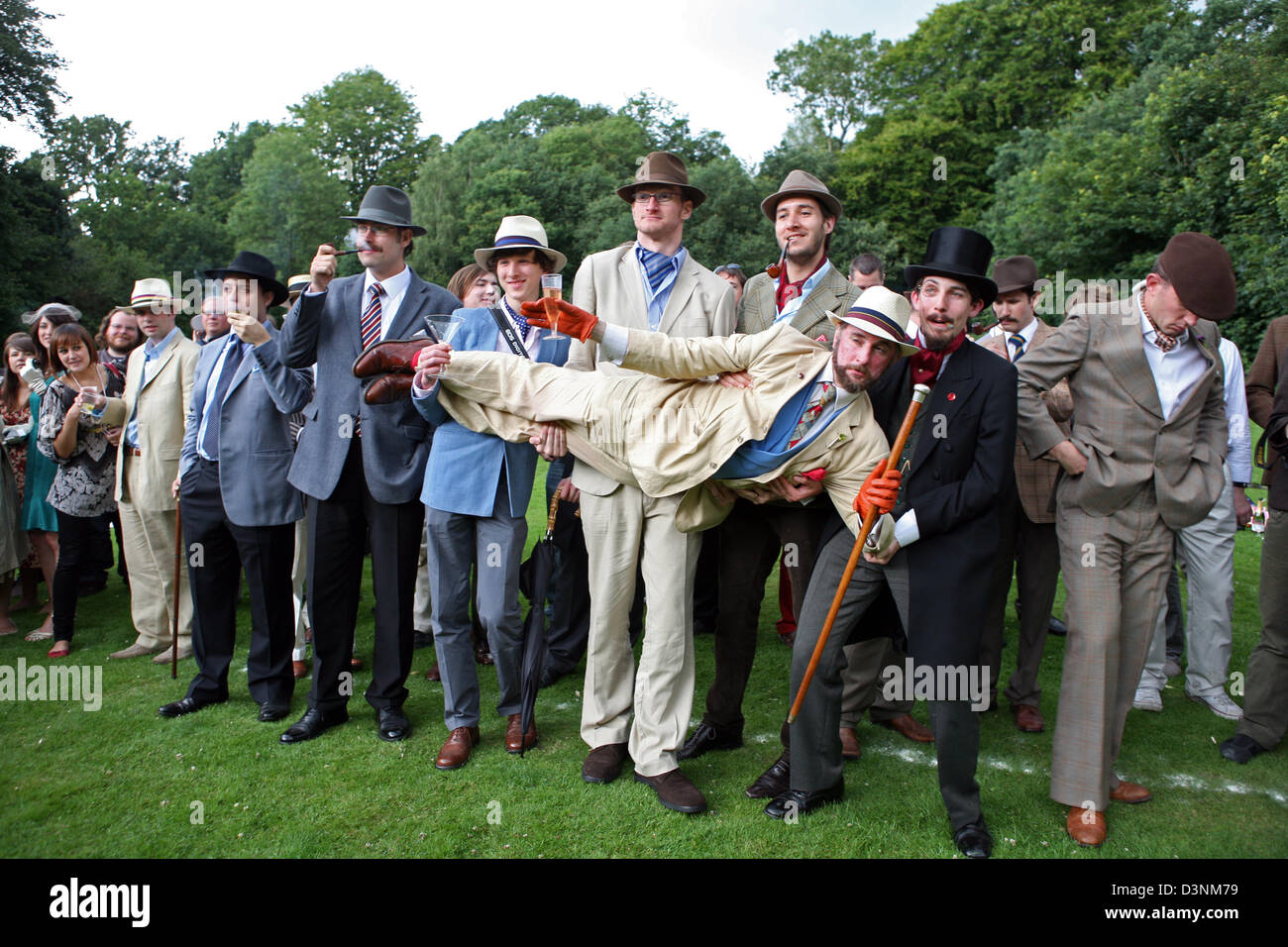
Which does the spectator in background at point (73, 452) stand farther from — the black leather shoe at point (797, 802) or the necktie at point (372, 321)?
the black leather shoe at point (797, 802)

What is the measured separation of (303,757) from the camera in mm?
4543

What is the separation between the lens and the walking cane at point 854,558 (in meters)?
3.64

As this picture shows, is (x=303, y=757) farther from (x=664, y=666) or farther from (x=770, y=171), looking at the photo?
(x=770, y=171)

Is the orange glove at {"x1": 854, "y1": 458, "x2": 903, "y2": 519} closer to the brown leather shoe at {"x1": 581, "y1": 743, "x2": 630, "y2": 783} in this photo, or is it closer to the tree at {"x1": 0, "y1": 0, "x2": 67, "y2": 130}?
the brown leather shoe at {"x1": 581, "y1": 743, "x2": 630, "y2": 783}

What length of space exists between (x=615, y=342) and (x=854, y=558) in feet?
4.56

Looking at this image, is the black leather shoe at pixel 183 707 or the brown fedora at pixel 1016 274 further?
the brown fedora at pixel 1016 274

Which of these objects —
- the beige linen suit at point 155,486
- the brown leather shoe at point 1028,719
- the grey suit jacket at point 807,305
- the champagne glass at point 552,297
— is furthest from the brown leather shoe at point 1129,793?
the beige linen suit at point 155,486

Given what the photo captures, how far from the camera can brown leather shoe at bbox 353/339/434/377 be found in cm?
451

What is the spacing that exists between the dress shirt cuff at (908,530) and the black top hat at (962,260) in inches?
40.8

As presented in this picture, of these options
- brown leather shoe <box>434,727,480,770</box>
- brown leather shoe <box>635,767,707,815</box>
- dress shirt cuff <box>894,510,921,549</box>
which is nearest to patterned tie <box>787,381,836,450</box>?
dress shirt cuff <box>894,510,921,549</box>

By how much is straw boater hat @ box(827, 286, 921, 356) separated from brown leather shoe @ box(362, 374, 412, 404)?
218cm

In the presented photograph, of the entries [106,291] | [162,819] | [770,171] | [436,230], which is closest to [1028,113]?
[770,171]

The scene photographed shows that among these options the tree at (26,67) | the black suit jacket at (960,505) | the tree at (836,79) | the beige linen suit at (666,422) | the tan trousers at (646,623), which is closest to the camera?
the black suit jacket at (960,505)
